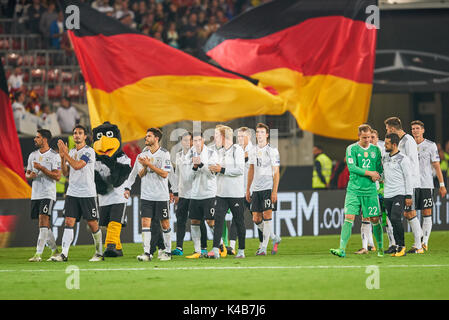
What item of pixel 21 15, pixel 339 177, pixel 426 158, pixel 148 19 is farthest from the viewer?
pixel 21 15

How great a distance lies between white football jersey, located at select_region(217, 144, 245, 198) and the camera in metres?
13.3

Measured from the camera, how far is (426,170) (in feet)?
48.9

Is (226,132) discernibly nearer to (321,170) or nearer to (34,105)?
(321,170)

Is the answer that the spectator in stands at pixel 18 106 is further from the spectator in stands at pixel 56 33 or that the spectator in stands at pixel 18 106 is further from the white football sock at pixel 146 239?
the white football sock at pixel 146 239

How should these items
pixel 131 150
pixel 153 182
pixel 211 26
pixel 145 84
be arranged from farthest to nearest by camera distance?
pixel 211 26, pixel 131 150, pixel 145 84, pixel 153 182

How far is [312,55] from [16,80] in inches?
428

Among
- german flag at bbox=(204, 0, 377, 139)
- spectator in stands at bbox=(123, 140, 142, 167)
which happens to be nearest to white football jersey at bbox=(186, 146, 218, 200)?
german flag at bbox=(204, 0, 377, 139)

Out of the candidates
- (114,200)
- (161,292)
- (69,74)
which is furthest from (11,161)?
(69,74)

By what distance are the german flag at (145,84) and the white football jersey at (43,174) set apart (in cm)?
102

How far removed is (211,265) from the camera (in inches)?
480

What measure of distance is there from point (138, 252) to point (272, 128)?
10.4 metres

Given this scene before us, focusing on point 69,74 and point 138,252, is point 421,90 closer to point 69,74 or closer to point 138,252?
point 69,74

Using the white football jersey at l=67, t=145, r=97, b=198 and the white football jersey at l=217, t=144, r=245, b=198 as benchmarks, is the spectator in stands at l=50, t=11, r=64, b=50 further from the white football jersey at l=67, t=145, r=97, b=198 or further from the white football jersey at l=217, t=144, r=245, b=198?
the white football jersey at l=217, t=144, r=245, b=198

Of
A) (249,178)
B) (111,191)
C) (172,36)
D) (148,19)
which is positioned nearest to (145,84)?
(111,191)
